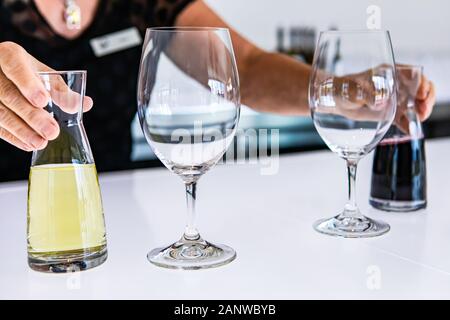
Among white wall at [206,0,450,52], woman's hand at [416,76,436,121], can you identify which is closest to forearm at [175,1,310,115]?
woman's hand at [416,76,436,121]

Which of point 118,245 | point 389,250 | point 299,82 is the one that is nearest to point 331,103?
point 389,250

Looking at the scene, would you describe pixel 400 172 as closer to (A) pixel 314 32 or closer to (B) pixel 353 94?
(B) pixel 353 94

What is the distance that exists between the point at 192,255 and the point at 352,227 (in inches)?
8.0

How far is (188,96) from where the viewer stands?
0.54 metres

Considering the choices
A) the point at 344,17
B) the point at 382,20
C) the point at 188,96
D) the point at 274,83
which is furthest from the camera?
the point at 382,20

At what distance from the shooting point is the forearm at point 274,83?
1.26 metres

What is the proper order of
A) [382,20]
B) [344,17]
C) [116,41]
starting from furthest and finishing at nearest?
1. [382,20]
2. [344,17]
3. [116,41]

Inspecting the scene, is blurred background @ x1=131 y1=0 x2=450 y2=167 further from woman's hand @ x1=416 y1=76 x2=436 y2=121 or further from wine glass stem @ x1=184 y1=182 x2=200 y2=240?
wine glass stem @ x1=184 y1=182 x2=200 y2=240

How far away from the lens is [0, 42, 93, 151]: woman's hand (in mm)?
552

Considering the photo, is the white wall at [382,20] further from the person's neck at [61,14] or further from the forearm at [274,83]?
the forearm at [274,83]

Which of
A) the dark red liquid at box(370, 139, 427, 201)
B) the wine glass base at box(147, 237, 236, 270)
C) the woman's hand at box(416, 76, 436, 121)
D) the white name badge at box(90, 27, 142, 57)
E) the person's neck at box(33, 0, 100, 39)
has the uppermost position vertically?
the person's neck at box(33, 0, 100, 39)

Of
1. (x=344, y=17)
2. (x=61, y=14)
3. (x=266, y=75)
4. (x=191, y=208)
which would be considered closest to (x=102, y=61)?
(x=61, y=14)
